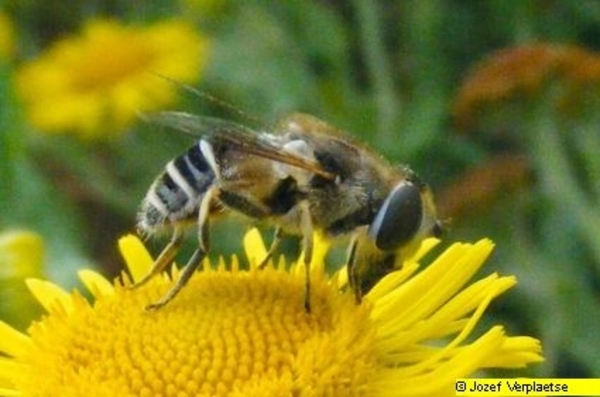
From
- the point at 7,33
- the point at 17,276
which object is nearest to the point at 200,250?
the point at 17,276

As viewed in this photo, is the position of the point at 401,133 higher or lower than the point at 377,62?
lower

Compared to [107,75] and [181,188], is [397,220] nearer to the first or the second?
[181,188]

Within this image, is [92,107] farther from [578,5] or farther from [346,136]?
[346,136]

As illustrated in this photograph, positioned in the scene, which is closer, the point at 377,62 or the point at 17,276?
the point at 17,276

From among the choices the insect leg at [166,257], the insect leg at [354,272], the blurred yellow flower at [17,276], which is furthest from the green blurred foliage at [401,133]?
the insect leg at [354,272]

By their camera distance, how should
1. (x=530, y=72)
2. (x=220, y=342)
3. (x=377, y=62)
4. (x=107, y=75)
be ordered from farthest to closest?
(x=107, y=75) → (x=377, y=62) → (x=530, y=72) → (x=220, y=342)

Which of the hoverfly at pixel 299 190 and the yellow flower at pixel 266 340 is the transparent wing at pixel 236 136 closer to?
the hoverfly at pixel 299 190
